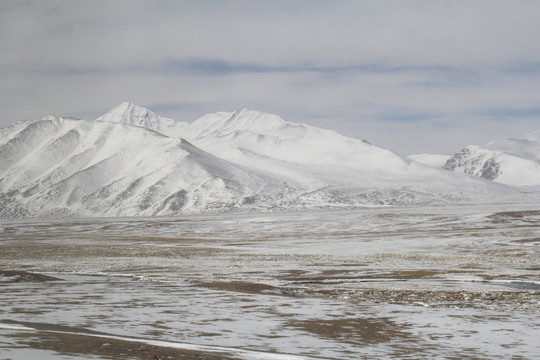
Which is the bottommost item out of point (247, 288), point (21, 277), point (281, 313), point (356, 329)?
point (21, 277)

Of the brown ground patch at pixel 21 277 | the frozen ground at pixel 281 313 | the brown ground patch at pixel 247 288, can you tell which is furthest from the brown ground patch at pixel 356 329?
the brown ground patch at pixel 21 277

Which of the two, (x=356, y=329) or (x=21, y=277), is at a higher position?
(x=356, y=329)

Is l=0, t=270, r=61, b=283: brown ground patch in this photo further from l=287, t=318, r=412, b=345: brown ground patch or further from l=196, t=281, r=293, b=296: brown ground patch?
l=287, t=318, r=412, b=345: brown ground patch

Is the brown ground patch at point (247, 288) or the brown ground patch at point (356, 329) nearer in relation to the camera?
the brown ground patch at point (356, 329)

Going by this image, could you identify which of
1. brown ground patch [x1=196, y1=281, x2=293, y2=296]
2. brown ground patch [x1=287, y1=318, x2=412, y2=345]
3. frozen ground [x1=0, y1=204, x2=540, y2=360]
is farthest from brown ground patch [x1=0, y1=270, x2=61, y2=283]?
brown ground patch [x1=287, y1=318, x2=412, y2=345]

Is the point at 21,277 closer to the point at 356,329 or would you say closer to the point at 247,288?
the point at 247,288

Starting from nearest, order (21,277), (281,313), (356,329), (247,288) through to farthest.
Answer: (356,329) → (281,313) → (247,288) → (21,277)

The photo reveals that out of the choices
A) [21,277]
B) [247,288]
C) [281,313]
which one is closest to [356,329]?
[281,313]

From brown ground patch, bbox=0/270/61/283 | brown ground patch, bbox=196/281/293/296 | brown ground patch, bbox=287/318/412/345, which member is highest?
brown ground patch, bbox=287/318/412/345

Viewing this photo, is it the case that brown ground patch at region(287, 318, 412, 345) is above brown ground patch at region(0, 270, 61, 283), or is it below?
above

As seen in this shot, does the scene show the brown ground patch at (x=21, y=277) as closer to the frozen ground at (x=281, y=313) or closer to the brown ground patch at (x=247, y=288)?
the frozen ground at (x=281, y=313)

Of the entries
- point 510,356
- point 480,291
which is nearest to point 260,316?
point 510,356

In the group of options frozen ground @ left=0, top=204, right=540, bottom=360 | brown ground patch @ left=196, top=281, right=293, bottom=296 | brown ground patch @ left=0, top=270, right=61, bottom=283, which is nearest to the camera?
frozen ground @ left=0, top=204, right=540, bottom=360

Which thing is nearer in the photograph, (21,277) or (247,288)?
(247,288)
